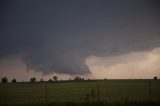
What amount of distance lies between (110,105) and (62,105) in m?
4.36

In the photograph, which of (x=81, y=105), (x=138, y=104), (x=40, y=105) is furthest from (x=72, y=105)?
(x=138, y=104)

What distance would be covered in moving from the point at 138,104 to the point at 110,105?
2.66 m

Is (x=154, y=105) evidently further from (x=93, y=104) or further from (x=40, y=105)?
(x=40, y=105)

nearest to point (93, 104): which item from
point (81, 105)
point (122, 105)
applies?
point (81, 105)

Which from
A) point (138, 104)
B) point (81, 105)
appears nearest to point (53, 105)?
point (81, 105)

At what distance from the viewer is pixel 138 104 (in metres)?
23.7

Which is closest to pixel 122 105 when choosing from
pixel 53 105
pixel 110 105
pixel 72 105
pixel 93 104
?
pixel 110 105

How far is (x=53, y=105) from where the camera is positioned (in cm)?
2386

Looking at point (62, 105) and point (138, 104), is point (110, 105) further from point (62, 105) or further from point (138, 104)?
point (62, 105)

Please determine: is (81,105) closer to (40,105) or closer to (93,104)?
(93,104)

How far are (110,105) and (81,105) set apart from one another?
2.62 m

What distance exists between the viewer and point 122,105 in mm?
23344

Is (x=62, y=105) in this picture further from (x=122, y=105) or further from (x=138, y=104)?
(x=138, y=104)

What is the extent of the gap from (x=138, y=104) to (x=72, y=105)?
606 centimetres
